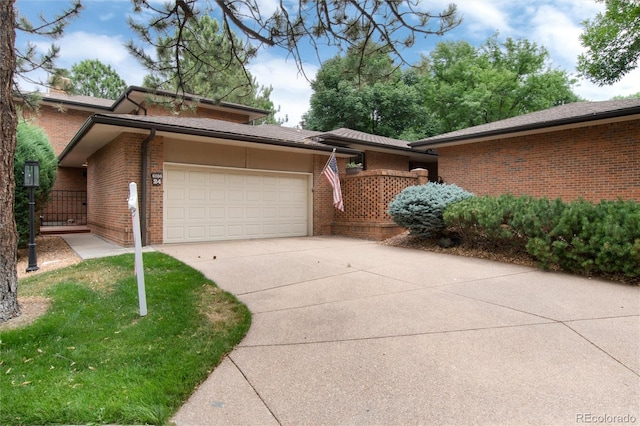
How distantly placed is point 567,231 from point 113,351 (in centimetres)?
678

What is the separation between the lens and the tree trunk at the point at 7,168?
12.0 feet

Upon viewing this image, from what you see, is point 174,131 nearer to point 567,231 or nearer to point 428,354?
point 428,354

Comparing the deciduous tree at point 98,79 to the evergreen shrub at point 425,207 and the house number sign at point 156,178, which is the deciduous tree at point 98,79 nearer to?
the house number sign at point 156,178

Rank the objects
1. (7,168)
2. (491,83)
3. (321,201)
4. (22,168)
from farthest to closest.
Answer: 1. (491,83)
2. (321,201)
3. (22,168)
4. (7,168)

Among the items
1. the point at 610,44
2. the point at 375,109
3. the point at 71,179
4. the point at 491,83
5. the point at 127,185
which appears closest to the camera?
the point at 127,185

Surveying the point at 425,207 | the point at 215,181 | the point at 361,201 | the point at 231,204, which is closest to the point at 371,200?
the point at 361,201

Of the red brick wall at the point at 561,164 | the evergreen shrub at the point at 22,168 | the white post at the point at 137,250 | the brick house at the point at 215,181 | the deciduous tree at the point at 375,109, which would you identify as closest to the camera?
the white post at the point at 137,250

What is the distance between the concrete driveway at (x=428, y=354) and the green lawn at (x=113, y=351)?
21 cm

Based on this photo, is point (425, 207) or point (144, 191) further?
point (144, 191)

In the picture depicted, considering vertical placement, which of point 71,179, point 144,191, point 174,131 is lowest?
point 144,191

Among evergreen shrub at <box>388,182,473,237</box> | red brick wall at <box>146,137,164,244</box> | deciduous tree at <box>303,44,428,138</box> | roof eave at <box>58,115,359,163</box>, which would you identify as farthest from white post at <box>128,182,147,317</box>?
deciduous tree at <box>303,44,428,138</box>

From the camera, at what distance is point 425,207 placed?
9031 mm

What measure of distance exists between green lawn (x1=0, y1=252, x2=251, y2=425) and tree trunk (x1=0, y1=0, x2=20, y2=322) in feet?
1.41

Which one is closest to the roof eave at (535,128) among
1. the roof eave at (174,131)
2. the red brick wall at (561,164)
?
the red brick wall at (561,164)
